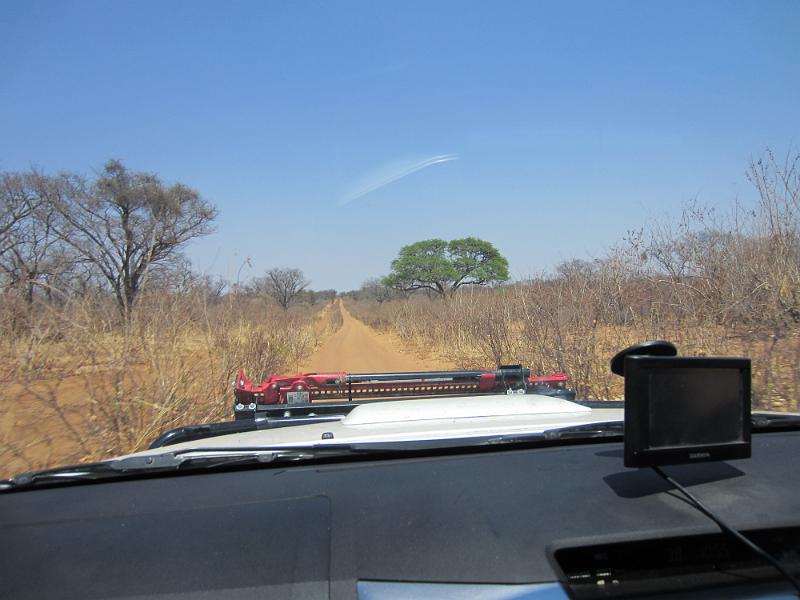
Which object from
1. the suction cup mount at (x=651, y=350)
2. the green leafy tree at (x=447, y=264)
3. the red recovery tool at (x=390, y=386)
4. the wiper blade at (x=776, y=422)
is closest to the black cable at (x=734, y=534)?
the suction cup mount at (x=651, y=350)

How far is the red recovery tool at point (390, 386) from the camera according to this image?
4.67m

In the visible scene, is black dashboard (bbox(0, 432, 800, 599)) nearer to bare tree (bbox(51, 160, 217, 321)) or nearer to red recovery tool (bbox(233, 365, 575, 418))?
red recovery tool (bbox(233, 365, 575, 418))

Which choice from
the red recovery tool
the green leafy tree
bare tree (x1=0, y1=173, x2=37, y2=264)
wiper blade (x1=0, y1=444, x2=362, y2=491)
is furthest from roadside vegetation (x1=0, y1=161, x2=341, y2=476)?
the green leafy tree

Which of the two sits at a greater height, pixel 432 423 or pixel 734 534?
pixel 432 423

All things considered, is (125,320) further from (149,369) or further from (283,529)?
(283,529)

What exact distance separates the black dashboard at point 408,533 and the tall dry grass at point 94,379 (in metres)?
4.11

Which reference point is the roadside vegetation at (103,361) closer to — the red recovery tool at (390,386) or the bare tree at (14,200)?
the red recovery tool at (390,386)

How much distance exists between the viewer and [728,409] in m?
2.01

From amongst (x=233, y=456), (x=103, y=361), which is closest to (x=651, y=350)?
(x=233, y=456)

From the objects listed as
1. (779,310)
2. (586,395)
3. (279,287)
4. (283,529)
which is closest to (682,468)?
(283,529)

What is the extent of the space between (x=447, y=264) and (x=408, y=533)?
4962cm

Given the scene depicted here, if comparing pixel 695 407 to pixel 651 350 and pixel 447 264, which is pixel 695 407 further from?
pixel 447 264

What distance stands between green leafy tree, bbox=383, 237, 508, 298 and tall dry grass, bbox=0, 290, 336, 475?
42.5 meters

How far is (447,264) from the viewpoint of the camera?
51.1 meters
